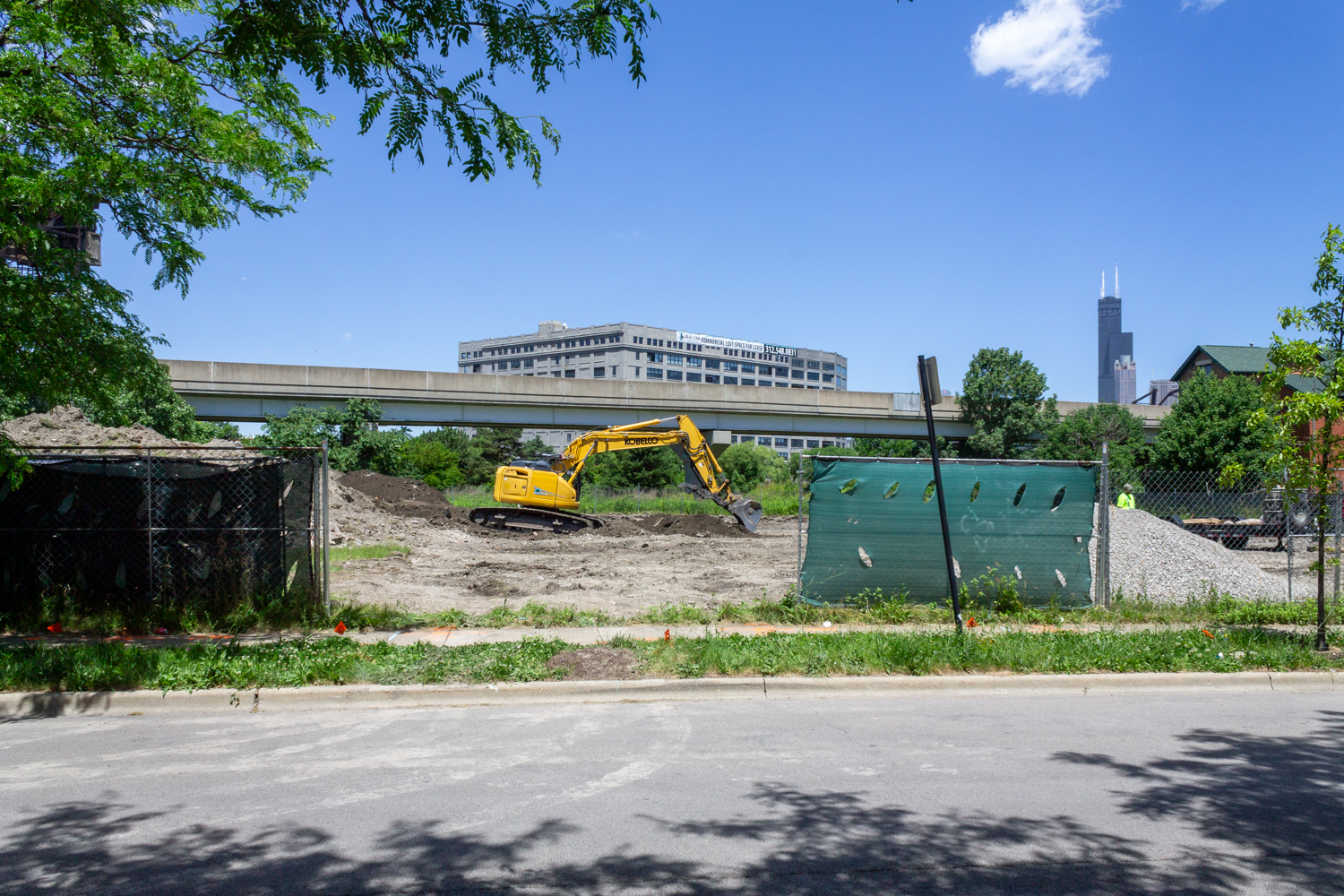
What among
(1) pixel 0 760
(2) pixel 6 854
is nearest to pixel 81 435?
(1) pixel 0 760

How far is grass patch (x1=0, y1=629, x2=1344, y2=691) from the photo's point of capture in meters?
7.77

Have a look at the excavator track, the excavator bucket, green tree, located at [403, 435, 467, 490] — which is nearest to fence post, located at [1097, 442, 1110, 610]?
the excavator bucket

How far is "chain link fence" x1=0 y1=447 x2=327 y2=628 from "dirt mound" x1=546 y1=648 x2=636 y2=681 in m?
4.02

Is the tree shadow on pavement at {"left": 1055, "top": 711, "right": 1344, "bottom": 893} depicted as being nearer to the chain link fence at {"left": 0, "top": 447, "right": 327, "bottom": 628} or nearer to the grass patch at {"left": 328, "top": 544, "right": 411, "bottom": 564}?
the chain link fence at {"left": 0, "top": 447, "right": 327, "bottom": 628}

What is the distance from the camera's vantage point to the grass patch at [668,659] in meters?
7.77

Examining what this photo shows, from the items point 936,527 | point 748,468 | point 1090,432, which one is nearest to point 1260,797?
point 936,527

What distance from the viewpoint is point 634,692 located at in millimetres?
7836

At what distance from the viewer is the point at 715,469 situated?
2577cm

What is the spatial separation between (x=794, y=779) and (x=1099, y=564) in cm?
771

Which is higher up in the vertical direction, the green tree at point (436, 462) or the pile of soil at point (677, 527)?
the green tree at point (436, 462)

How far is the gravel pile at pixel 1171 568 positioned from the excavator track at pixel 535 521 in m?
16.5

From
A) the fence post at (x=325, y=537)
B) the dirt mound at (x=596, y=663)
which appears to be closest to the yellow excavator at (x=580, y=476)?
the fence post at (x=325, y=537)

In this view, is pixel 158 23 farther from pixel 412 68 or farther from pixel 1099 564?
pixel 1099 564

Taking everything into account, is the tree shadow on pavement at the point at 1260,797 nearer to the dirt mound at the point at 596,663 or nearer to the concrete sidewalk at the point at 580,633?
the concrete sidewalk at the point at 580,633
